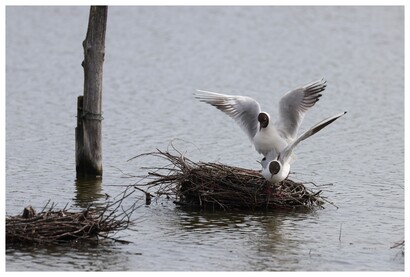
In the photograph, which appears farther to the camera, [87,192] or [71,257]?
[87,192]

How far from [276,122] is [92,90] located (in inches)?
91.2

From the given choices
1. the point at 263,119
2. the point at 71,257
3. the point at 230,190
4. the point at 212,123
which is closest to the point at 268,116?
the point at 263,119

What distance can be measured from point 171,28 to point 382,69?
6882 millimetres

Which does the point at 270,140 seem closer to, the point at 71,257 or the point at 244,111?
the point at 244,111

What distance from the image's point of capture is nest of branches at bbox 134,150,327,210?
11.4 meters

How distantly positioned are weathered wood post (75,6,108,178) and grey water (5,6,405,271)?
1.78ft

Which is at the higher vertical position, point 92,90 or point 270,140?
point 92,90

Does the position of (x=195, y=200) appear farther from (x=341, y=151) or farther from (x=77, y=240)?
(x=341, y=151)

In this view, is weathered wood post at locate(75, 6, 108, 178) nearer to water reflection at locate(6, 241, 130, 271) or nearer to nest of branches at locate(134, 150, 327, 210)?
nest of branches at locate(134, 150, 327, 210)

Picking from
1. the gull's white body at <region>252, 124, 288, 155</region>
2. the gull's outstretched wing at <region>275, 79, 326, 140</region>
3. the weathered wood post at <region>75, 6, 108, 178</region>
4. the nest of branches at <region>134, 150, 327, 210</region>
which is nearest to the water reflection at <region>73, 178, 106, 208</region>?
the weathered wood post at <region>75, 6, 108, 178</region>

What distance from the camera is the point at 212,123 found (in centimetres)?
1692

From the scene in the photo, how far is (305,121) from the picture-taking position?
1706 centimetres

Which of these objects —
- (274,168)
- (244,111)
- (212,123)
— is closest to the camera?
(274,168)

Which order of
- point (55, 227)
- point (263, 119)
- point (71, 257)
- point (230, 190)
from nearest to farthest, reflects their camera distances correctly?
point (71, 257) → point (55, 227) → point (230, 190) → point (263, 119)
